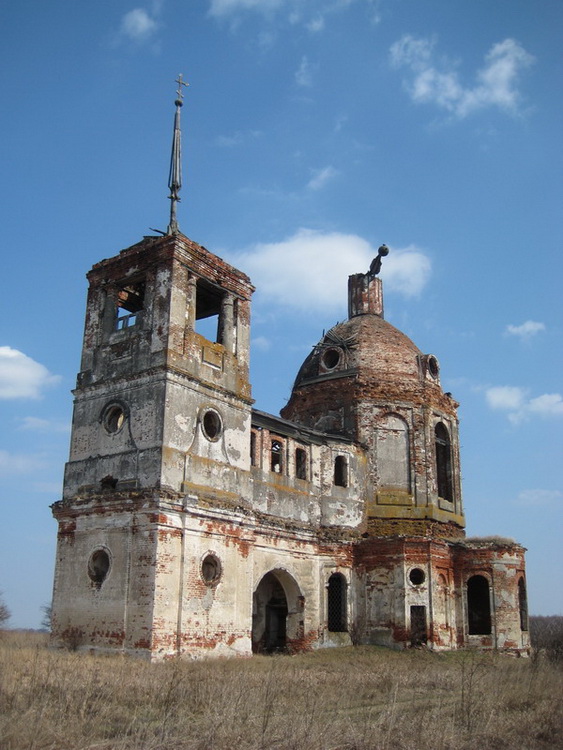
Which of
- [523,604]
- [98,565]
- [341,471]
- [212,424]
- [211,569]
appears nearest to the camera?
[98,565]

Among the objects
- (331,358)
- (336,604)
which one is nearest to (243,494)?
(336,604)

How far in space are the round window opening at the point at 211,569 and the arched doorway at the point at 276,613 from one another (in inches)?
150

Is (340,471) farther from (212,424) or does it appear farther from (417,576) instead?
(212,424)

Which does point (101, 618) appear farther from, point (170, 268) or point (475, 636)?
point (475, 636)

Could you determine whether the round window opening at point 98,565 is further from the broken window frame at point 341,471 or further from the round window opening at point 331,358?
the round window opening at point 331,358

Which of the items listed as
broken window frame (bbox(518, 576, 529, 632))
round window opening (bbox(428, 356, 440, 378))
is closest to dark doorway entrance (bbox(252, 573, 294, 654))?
broken window frame (bbox(518, 576, 529, 632))

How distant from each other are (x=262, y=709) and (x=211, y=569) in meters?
9.56

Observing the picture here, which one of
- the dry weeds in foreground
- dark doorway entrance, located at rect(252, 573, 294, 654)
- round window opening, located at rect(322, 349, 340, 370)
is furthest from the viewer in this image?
round window opening, located at rect(322, 349, 340, 370)

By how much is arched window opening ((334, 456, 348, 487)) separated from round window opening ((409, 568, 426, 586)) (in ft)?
12.2

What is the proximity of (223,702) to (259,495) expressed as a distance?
1246cm

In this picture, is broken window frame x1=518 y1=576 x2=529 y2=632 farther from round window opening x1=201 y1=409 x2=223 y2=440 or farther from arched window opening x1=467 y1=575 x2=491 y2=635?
round window opening x1=201 y1=409 x2=223 y2=440

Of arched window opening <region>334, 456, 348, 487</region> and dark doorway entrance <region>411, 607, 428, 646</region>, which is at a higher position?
arched window opening <region>334, 456, 348, 487</region>

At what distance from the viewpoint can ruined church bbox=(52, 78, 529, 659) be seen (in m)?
18.4

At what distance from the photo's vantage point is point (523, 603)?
25.4 m
